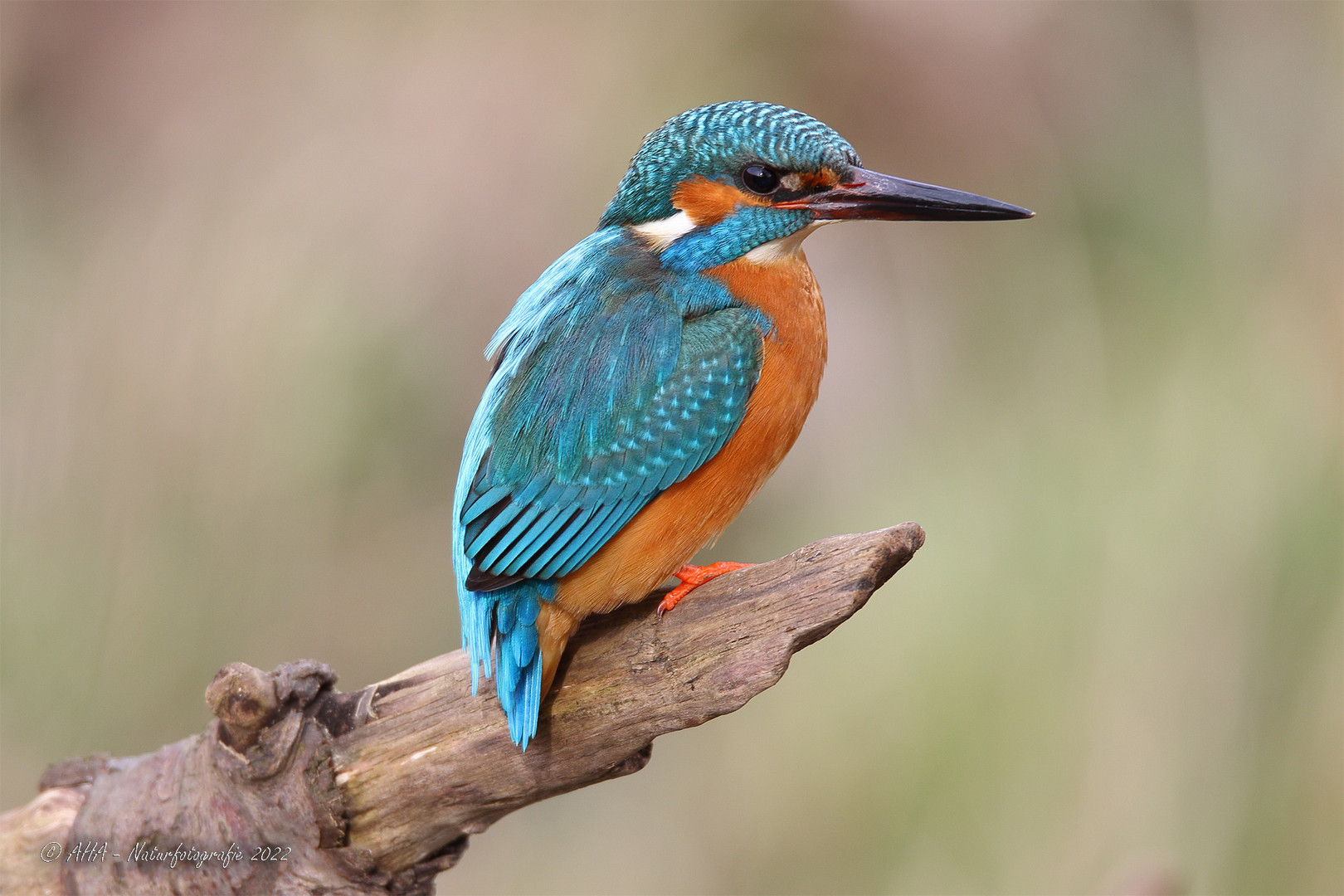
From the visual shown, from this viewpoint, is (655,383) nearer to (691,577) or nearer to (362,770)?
(691,577)

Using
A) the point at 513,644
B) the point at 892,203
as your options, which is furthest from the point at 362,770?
the point at 892,203

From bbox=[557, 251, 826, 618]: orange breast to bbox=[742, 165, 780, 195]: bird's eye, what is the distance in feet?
0.44

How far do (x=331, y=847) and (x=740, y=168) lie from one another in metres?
1.43

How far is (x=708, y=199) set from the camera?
193cm

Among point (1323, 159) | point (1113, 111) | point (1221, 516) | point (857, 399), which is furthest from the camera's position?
point (857, 399)

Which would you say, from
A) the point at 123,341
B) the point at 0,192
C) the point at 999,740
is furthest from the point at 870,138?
the point at 0,192

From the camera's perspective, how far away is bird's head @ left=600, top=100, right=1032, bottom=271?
1.87 metres

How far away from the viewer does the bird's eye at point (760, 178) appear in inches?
74.1

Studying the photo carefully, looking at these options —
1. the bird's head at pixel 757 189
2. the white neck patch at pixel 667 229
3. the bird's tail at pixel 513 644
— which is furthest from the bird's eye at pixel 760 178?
the bird's tail at pixel 513 644

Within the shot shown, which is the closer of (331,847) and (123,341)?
(331,847)

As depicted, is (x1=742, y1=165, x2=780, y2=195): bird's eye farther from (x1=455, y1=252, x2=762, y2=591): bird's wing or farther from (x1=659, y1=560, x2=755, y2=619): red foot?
(x1=659, y1=560, x2=755, y2=619): red foot

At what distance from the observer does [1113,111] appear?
3121mm

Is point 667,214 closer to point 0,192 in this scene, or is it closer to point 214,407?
point 214,407

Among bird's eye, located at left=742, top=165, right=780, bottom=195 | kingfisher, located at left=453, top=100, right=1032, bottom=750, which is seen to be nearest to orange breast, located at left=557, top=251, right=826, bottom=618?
kingfisher, located at left=453, top=100, right=1032, bottom=750
